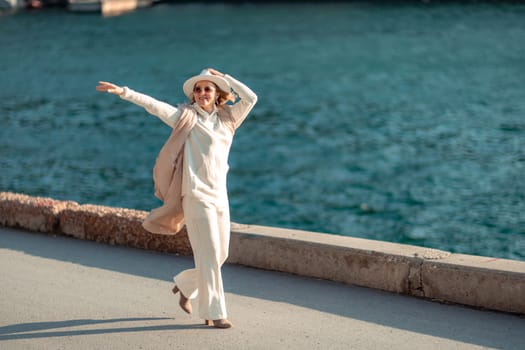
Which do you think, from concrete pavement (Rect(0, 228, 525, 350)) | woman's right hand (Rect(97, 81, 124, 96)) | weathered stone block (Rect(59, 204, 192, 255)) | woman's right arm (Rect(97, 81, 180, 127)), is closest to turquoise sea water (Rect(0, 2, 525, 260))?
weathered stone block (Rect(59, 204, 192, 255))

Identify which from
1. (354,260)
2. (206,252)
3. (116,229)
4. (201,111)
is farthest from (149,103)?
(116,229)

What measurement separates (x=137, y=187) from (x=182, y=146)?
16893 millimetres

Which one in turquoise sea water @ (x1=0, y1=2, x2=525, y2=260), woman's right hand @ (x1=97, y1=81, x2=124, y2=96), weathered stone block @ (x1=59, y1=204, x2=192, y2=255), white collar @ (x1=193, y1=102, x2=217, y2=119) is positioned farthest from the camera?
turquoise sea water @ (x1=0, y1=2, x2=525, y2=260)

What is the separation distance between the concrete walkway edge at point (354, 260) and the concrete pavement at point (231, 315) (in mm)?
108

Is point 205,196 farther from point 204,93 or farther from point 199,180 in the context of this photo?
point 204,93

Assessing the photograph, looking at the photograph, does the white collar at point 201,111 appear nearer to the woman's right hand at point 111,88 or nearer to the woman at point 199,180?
the woman at point 199,180

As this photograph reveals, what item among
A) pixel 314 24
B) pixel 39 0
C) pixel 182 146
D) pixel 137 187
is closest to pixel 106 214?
pixel 182 146

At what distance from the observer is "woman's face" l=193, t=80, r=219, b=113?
6.17 meters

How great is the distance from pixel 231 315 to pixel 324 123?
2648 cm

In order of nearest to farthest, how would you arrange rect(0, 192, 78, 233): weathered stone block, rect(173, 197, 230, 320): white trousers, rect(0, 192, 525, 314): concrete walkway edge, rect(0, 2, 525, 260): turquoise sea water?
rect(173, 197, 230, 320): white trousers < rect(0, 192, 525, 314): concrete walkway edge < rect(0, 192, 78, 233): weathered stone block < rect(0, 2, 525, 260): turquoise sea water

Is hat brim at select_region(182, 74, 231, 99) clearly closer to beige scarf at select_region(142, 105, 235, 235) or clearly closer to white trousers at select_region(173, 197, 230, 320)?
beige scarf at select_region(142, 105, 235, 235)

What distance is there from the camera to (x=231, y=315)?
6.51m

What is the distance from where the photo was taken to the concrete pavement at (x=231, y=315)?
5.93 m

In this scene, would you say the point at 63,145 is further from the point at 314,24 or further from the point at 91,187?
the point at 314,24
